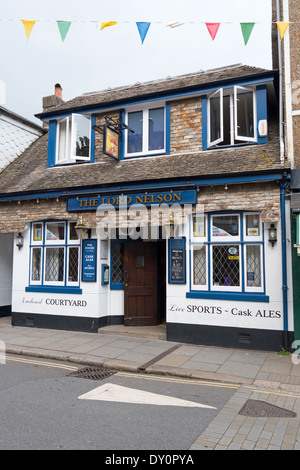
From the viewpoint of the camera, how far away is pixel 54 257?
35.0 feet

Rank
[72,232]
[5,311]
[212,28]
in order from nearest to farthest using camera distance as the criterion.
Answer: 1. [212,28]
2. [72,232]
3. [5,311]

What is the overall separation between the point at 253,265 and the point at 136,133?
16.8 ft

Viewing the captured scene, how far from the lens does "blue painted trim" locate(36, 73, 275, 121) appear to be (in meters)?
9.06

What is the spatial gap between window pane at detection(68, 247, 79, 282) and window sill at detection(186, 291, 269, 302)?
133 inches

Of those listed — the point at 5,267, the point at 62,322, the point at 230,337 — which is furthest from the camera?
the point at 5,267

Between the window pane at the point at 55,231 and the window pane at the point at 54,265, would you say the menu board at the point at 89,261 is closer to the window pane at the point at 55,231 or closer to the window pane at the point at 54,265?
the window pane at the point at 54,265

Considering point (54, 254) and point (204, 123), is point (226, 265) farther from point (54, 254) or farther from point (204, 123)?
point (54, 254)

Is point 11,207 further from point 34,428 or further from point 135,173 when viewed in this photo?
point 34,428

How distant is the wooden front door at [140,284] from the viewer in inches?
401

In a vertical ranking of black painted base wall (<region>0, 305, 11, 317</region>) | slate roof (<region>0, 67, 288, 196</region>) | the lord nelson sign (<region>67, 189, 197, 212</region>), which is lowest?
black painted base wall (<region>0, 305, 11, 317</region>)

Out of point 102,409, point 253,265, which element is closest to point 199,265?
point 253,265

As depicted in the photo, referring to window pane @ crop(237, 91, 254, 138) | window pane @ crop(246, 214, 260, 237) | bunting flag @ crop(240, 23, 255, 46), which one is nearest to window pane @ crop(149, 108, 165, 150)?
window pane @ crop(237, 91, 254, 138)

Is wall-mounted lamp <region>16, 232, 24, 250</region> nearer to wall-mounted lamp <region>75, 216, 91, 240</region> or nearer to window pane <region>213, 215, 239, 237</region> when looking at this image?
wall-mounted lamp <region>75, 216, 91, 240</region>

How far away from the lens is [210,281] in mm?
8602
